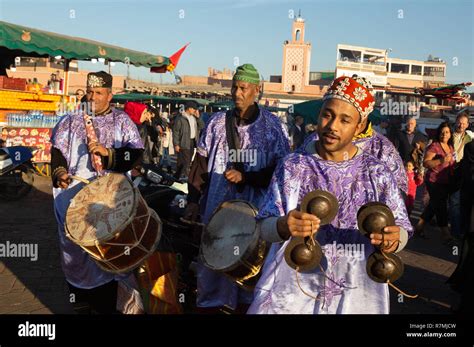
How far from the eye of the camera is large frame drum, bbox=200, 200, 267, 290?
13.4 feet

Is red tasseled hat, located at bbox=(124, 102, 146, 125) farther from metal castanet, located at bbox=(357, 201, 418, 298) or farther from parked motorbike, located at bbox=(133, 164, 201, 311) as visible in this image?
metal castanet, located at bbox=(357, 201, 418, 298)

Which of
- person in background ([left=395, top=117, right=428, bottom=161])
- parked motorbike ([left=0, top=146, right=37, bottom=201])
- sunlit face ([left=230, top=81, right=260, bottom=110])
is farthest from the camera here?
parked motorbike ([left=0, top=146, right=37, bottom=201])

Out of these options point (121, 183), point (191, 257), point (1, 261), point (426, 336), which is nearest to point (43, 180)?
point (1, 261)

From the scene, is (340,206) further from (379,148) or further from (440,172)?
(440,172)

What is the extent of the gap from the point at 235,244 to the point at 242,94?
127cm

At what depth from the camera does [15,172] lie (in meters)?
10.6

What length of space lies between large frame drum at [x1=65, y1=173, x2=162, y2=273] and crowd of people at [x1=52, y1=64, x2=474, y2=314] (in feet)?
1.27

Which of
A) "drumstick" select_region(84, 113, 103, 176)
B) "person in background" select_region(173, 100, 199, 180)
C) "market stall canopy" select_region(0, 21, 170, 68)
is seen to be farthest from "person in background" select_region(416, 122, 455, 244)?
"market stall canopy" select_region(0, 21, 170, 68)

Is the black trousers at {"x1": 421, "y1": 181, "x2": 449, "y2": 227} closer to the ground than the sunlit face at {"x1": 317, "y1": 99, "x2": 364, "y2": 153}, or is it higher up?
closer to the ground

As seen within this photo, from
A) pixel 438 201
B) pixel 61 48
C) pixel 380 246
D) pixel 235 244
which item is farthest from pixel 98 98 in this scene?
pixel 61 48

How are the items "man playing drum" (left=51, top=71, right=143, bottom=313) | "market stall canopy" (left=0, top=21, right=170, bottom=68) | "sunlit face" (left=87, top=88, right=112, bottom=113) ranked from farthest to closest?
1. "market stall canopy" (left=0, top=21, right=170, bottom=68)
2. "sunlit face" (left=87, top=88, right=112, bottom=113)
3. "man playing drum" (left=51, top=71, right=143, bottom=313)

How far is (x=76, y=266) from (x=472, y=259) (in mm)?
3572

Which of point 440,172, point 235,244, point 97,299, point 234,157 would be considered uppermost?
point 234,157

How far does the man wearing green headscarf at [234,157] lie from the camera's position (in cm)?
477
